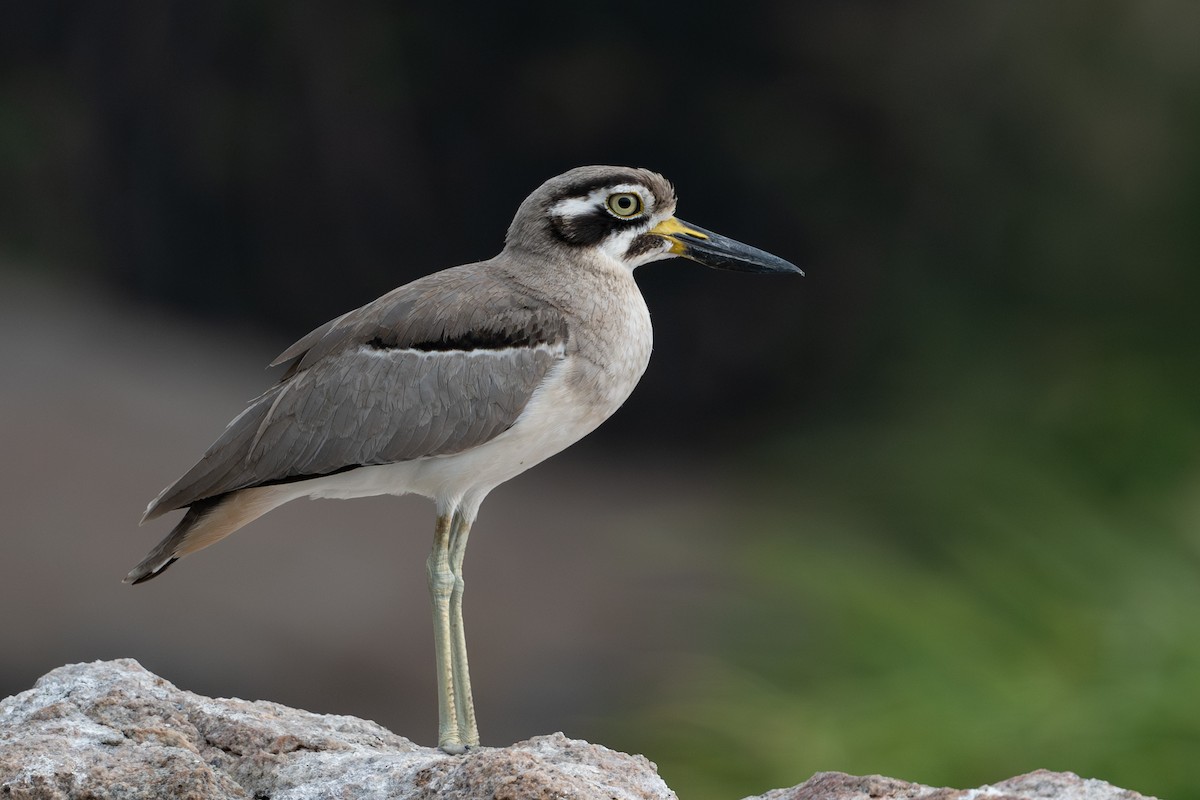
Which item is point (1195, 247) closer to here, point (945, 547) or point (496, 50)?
point (945, 547)

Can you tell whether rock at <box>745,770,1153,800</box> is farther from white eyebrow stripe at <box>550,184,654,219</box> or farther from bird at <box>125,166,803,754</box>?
white eyebrow stripe at <box>550,184,654,219</box>

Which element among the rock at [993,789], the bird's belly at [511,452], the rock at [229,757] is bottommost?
the rock at [229,757]

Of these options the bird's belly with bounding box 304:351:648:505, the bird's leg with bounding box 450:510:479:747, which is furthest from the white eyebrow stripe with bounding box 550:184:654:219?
the bird's leg with bounding box 450:510:479:747

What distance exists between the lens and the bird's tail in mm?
4156

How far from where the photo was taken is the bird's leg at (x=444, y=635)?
404 cm

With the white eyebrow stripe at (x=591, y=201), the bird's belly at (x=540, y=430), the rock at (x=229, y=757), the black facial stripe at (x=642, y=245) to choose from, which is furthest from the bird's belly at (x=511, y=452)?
the rock at (x=229, y=757)

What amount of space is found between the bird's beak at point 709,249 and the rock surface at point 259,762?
134 cm

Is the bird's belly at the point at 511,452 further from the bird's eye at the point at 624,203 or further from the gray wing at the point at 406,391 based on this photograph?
the bird's eye at the point at 624,203

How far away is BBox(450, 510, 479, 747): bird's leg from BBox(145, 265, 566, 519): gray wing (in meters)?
0.31

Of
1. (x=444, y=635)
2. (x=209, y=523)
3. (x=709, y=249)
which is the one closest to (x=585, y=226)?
(x=709, y=249)

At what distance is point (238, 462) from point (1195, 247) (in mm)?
7090

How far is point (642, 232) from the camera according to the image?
4285 millimetres

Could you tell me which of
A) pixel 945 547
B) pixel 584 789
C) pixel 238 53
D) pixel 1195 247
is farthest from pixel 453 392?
pixel 238 53

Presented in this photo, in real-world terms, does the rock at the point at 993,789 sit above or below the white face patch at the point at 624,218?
below
